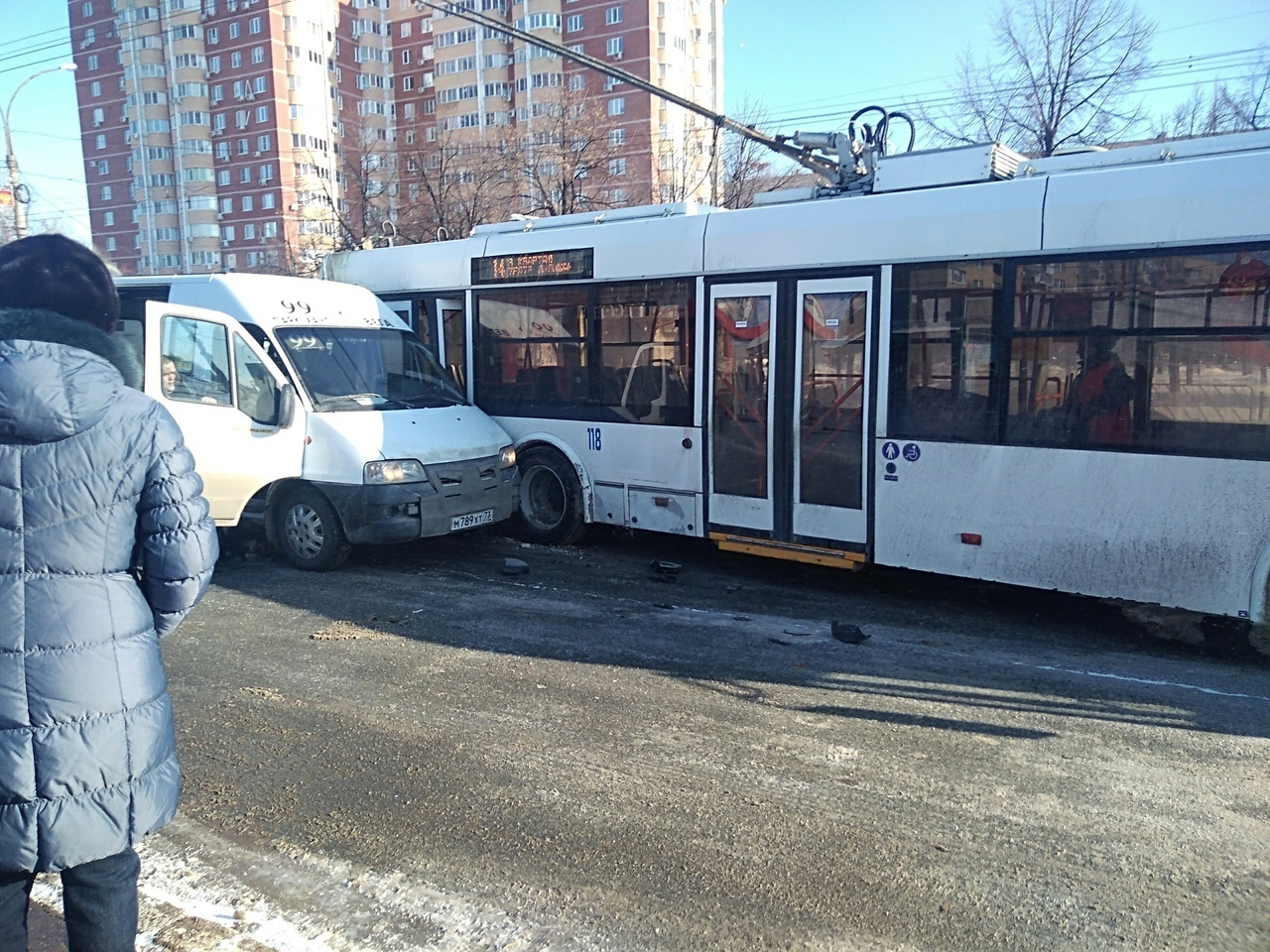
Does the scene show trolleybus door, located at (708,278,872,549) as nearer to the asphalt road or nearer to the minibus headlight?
the asphalt road

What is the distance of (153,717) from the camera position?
2.56 meters

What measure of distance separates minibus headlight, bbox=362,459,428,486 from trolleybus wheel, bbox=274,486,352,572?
533 millimetres

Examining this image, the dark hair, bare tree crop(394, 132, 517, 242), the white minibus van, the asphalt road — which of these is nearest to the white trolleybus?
the asphalt road

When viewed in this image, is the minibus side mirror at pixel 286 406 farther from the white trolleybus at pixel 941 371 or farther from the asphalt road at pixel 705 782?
the white trolleybus at pixel 941 371

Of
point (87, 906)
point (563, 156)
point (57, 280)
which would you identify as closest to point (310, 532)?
point (57, 280)

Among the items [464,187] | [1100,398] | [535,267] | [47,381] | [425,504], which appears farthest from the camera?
[464,187]

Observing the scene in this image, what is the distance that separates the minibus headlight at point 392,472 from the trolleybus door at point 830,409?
3.43m

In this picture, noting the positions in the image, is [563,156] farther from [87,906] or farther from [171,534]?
[87,906]

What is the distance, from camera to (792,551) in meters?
8.28

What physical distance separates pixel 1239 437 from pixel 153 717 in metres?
6.50

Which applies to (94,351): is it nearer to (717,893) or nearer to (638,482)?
(717,893)

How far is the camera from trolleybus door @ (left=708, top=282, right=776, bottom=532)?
→ 8.39 meters

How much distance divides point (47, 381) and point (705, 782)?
327 centimetres

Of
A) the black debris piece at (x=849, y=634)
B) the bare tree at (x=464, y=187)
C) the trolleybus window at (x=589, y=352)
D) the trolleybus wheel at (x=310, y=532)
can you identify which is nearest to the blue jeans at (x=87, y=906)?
→ the black debris piece at (x=849, y=634)
